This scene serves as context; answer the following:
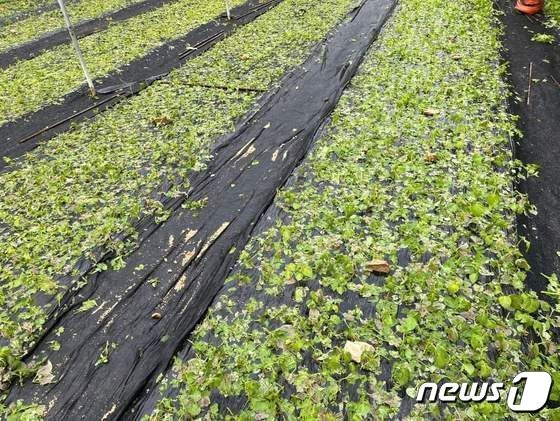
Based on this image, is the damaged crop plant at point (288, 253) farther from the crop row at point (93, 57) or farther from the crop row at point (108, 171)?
the crop row at point (93, 57)

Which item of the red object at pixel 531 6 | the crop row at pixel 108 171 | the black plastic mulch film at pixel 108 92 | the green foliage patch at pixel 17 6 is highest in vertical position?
the green foliage patch at pixel 17 6

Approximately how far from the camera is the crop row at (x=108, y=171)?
2900 millimetres

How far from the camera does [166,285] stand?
2754 mm

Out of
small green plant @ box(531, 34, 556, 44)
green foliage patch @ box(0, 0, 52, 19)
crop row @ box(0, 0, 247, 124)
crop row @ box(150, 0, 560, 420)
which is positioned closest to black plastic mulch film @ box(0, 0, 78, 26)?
green foliage patch @ box(0, 0, 52, 19)

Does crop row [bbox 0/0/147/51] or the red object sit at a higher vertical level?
crop row [bbox 0/0/147/51]

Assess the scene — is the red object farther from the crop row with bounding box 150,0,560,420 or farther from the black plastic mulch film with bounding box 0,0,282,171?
the black plastic mulch film with bounding box 0,0,282,171

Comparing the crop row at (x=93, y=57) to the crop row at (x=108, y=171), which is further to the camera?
the crop row at (x=93, y=57)

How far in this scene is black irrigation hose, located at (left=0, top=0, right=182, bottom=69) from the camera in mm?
6984

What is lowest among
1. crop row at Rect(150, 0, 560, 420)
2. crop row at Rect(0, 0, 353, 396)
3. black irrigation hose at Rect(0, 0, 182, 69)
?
crop row at Rect(150, 0, 560, 420)

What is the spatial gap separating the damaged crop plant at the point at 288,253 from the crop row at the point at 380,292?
11 millimetres

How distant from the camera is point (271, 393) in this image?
6.73 feet

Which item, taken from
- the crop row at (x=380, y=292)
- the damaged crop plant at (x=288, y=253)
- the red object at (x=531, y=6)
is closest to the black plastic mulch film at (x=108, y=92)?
the damaged crop plant at (x=288, y=253)

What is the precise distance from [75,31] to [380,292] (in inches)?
340

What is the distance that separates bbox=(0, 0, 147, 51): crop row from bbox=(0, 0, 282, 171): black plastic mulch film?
127 inches
